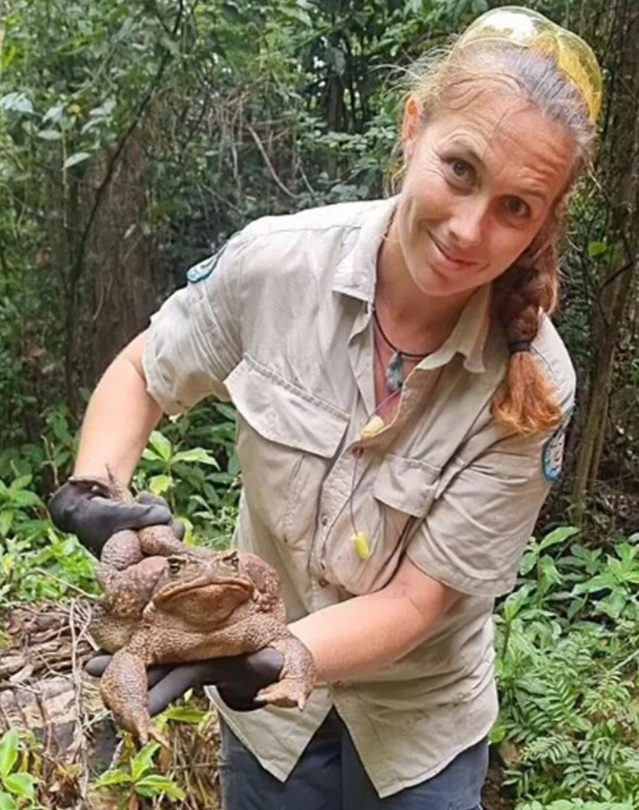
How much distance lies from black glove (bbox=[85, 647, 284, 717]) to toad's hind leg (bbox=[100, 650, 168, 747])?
23 millimetres

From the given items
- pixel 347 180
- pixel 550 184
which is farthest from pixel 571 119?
pixel 347 180

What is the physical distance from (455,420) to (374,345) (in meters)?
0.16

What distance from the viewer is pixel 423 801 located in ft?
5.97

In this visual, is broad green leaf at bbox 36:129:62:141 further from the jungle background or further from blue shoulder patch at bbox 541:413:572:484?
blue shoulder patch at bbox 541:413:572:484

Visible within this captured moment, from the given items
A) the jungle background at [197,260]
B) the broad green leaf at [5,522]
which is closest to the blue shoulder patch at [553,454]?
the jungle background at [197,260]

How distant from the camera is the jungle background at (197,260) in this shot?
2.96 m

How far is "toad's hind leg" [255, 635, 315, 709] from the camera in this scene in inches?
51.8

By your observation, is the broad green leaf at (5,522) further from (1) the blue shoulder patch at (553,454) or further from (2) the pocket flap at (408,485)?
(1) the blue shoulder patch at (553,454)

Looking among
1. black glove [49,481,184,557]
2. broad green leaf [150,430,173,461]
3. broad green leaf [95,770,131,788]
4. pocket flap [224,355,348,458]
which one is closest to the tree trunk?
broad green leaf [150,430,173,461]

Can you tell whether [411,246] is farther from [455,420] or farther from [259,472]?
[259,472]

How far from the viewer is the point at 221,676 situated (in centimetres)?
136

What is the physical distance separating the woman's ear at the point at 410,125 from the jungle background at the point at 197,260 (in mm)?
1407

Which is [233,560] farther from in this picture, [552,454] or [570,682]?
[570,682]

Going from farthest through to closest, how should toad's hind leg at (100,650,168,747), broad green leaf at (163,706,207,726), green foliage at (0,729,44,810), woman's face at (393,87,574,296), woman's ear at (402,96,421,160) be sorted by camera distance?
broad green leaf at (163,706,207,726)
green foliage at (0,729,44,810)
woman's ear at (402,96,421,160)
woman's face at (393,87,574,296)
toad's hind leg at (100,650,168,747)
